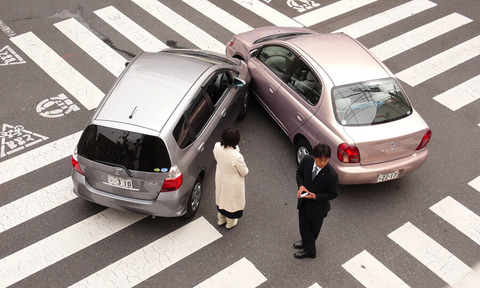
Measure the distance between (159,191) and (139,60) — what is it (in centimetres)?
228

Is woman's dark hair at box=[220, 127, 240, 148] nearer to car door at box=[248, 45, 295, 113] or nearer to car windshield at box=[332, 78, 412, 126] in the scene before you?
car windshield at box=[332, 78, 412, 126]

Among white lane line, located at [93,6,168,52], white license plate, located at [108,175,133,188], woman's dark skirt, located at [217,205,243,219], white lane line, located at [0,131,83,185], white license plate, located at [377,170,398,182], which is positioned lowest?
white lane line, located at [0,131,83,185]

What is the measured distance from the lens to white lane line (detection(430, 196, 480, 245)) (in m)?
7.73

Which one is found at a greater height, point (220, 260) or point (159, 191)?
point (159, 191)

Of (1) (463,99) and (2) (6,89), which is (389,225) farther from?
(2) (6,89)

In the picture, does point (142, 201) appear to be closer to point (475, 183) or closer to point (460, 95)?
point (475, 183)

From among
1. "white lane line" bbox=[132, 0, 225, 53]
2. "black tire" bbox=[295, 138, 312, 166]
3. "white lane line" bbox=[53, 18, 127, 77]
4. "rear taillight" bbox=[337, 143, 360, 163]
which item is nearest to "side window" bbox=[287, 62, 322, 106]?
"black tire" bbox=[295, 138, 312, 166]

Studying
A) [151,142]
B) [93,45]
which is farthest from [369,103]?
[93,45]

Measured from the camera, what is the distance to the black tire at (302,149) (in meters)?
8.41

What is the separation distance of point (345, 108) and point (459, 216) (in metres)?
2.25

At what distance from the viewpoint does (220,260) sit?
285 inches

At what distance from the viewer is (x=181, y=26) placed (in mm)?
12531

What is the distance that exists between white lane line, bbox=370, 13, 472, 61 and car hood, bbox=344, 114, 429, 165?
4.04 meters

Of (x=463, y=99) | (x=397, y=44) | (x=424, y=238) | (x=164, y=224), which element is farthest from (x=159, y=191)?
(x=397, y=44)
